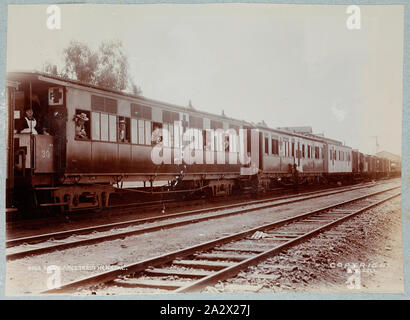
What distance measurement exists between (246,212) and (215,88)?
10.7ft

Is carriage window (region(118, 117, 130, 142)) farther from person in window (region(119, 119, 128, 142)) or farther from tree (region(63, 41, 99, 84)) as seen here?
tree (region(63, 41, 99, 84))

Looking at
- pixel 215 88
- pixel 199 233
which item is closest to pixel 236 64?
pixel 215 88

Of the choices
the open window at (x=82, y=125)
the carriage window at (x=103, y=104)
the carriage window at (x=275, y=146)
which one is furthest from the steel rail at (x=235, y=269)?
the carriage window at (x=275, y=146)

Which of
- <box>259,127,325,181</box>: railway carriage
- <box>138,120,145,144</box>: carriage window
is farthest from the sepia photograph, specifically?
<box>259,127,325,181</box>: railway carriage

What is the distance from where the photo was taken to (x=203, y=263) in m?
4.41

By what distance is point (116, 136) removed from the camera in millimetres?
6930

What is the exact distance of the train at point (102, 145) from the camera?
5.70 metres

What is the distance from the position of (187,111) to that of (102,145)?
154 cm

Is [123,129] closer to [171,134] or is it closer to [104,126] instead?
[104,126]

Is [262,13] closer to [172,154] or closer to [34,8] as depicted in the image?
[34,8]

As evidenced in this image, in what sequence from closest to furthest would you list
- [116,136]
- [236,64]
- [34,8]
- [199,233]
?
[34,8], [236,64], [199,233], [116,136]

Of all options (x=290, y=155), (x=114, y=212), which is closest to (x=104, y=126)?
(x=114, y=212)

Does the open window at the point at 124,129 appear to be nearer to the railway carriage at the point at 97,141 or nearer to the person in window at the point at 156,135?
the railway carriage at the point at 97,141

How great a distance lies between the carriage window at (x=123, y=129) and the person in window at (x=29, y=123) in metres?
1.51
